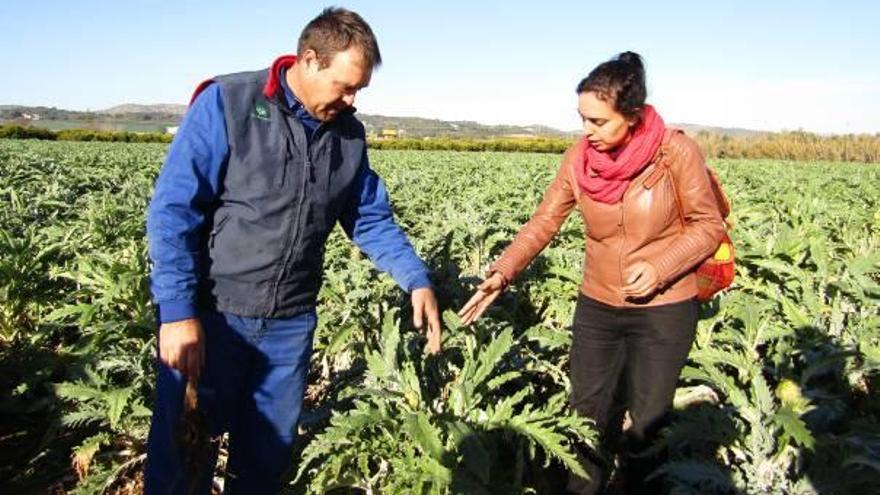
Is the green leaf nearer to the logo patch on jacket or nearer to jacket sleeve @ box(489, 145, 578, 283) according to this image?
jacket sleeve @ box(489, 145, 578, 283)

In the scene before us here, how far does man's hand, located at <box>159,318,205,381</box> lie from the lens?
2.07m

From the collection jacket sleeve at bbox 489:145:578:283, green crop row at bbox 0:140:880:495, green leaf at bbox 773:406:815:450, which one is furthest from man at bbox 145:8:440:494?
green leaf at bbox 773:406:815:450

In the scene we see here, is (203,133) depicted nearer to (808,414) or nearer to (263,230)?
(263,230)

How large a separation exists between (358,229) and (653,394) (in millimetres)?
1466

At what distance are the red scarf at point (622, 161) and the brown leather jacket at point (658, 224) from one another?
0.14 ft

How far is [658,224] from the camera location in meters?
2.74

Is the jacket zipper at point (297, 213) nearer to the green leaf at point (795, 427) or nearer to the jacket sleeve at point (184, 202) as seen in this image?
the jacket sleeve at point (184, 202)

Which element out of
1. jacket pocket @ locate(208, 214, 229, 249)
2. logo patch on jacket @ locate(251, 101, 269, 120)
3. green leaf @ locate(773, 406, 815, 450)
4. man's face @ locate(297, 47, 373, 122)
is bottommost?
green leaf @ locate(773, 406, 815, 450)

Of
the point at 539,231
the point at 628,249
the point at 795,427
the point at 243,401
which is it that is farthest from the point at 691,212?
the point at 243,401

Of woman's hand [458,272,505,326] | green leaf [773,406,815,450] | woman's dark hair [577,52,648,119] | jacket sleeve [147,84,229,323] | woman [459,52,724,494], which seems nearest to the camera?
jacket sleeve [147,84,229,323]

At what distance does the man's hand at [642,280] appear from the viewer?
267 centimetres

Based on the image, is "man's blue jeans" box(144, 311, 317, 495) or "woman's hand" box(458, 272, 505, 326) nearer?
"man's blue jeans" box(144, 311, 317, 495)

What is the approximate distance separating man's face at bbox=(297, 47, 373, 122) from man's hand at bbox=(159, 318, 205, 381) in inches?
32.0

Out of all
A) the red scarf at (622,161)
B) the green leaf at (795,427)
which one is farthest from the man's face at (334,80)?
the green leaf at (795,427)
